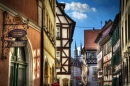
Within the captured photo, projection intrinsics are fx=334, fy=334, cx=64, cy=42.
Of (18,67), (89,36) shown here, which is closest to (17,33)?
(18,67)

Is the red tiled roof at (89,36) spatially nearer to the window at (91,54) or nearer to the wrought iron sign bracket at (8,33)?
the window at (91,54)

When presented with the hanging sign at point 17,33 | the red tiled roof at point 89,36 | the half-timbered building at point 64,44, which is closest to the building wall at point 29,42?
the hanging sign at point 17,33

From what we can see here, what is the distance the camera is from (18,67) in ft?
39.7

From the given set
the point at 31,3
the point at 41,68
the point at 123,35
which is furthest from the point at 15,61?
the point at 123,35

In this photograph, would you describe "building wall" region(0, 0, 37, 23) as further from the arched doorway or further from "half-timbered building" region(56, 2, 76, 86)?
"half-timbered building" region(56, 2, 76, 86)

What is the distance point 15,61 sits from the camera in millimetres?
11625

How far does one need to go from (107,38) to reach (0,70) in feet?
103

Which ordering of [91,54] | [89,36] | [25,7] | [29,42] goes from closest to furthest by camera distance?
1. [25,7]
2. [29,42]
3. [91,54]
4. [89,36]

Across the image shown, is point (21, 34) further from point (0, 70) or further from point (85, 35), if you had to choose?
point (85, 35)

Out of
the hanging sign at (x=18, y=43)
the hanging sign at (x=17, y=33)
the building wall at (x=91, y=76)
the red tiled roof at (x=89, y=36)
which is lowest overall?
the building wall at (x=91, y=76)

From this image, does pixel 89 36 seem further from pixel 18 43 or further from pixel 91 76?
pixel 18 43

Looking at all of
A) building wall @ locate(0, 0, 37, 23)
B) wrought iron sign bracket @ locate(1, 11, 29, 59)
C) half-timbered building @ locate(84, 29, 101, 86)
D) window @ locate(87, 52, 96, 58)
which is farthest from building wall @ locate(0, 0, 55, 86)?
window @ locate(87, 52, 96, 58)

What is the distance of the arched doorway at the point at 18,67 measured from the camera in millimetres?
11383

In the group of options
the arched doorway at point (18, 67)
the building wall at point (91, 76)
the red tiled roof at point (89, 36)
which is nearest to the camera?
the arched doorway at point (18, 67)
